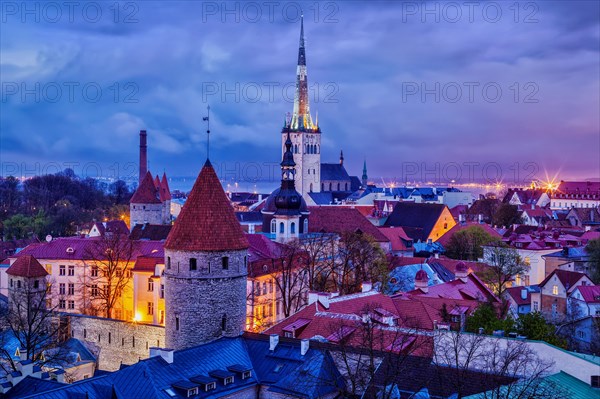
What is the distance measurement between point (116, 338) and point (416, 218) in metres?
55.6

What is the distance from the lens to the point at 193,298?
28.2 m

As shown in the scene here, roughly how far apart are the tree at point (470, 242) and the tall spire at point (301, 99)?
59641 mm

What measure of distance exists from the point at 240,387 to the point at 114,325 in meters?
13.9

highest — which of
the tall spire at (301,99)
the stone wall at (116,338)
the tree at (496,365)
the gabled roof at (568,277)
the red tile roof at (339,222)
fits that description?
the tall spire at (301,99)

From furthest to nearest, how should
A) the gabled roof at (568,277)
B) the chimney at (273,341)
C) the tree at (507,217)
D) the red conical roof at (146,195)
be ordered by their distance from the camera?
the tree at (507,217)
the red conical roof at (146,195)
the gabled roof at (568,277)
the chimney at (273,341)

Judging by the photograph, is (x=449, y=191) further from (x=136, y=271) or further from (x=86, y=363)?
(x=86, y=363)

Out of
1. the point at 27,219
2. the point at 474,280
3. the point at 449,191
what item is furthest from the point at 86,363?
the point at 449,191

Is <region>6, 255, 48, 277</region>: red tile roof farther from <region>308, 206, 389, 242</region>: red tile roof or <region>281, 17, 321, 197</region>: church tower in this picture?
<region>281, 17, 321, 197</region>: church tower

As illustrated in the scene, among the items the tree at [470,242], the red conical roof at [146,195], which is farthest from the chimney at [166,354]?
the red conical roof at [146,195]

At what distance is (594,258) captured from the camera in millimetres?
54938

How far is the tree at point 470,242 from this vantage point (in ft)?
214

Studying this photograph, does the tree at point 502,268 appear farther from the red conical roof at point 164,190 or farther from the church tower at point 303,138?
the church tower at point 303,138

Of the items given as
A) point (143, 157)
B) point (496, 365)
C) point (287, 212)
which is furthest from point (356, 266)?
point (143, 157)

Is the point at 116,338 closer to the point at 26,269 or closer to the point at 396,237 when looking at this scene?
the point at 26,269
